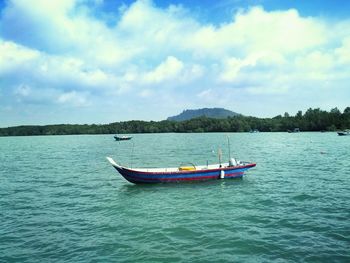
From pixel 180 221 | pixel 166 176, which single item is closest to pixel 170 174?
pixel 166 176

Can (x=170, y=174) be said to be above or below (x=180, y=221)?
above

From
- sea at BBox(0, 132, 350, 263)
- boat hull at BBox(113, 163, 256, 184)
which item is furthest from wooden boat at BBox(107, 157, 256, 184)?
sea at BBox(0, 132, 350, 263)

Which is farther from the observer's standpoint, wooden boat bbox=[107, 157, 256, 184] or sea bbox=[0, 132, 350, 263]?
wooden boat bbox=[107, 157, 256, 184]

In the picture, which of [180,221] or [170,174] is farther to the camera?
[170,174]

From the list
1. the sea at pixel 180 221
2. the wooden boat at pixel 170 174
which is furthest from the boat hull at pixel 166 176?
the sea at pixel 180 221

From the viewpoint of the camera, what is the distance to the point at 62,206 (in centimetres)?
2491

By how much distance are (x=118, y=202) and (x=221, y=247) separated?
1259 cm

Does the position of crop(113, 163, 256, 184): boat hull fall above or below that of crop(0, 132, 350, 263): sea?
above

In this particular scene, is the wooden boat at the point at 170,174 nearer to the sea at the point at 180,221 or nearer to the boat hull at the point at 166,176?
the boat hull at the point at 166,176

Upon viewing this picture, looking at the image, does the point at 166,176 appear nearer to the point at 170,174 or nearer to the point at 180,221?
the point at 170,174

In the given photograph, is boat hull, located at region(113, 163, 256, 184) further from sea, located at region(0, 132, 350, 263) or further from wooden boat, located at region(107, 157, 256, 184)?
sea, located at region(0, 132, 350, 263)

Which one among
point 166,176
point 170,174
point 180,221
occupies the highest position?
point 170,174

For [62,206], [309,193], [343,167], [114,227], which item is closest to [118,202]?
[62,206]

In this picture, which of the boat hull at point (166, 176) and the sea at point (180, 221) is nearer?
the sea at point (180, 221)
